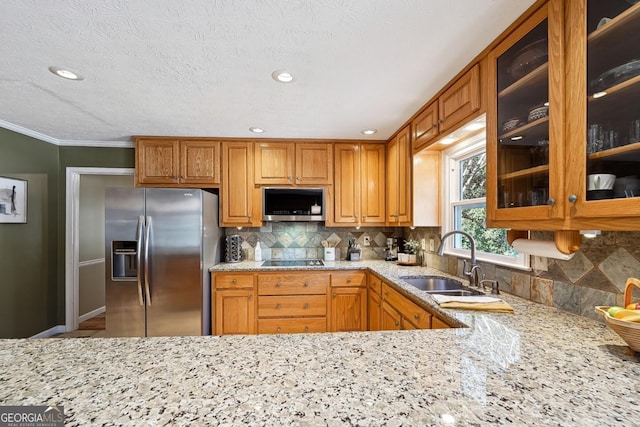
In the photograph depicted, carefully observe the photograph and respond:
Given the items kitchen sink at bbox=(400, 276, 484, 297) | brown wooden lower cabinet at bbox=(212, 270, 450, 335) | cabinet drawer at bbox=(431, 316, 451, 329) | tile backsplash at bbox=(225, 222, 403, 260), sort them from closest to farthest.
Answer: cabinet drawer at bbox=(431, 316, 451, 329) → kitchen sink at bbox=(400, 276, 484, 297) → brown wooden lower cabinet at bbox=(212, 270, 450, 335) → tile backsplash at bbox=(225, 222, 403, 260)

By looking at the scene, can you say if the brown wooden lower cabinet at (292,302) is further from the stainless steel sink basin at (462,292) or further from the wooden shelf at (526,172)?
the wooden shelf at (526,172)

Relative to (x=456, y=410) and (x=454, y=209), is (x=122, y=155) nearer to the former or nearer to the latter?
(x=454, y=209)

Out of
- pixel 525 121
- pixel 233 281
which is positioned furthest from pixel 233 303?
pixel 525 121

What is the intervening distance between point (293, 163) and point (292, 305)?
157 centimetres

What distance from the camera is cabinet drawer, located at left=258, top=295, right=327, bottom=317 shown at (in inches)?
117

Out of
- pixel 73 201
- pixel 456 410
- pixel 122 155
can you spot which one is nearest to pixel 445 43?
pixel 456 410

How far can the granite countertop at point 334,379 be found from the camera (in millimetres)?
648

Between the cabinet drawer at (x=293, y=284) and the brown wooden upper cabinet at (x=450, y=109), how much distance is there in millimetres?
1642

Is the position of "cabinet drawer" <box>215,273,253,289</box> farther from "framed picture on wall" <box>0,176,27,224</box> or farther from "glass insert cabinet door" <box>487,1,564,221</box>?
"glass insert cabinet door" <box>487,1,564,221</box>

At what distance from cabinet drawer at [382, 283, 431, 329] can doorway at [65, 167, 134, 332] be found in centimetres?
329

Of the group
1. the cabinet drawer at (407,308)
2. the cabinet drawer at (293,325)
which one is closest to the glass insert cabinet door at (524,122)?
the cabinet drawer at (407,308)

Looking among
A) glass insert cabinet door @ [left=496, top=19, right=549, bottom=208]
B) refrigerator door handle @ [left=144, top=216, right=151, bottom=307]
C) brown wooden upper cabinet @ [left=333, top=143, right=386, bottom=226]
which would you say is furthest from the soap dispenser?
glass insert cabinet door @ [left=496, top=19, right=549, bottom=208]

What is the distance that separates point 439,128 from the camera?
6.95 feet

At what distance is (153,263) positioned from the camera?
105 inches
